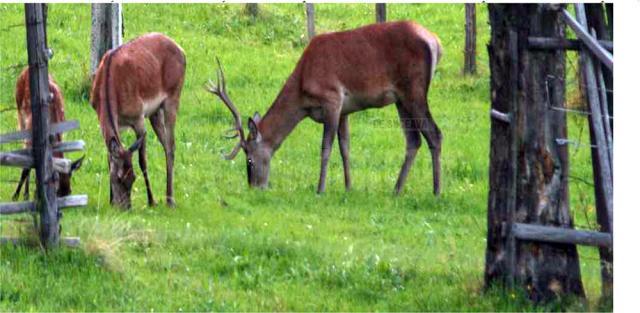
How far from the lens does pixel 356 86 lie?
49.4 feet

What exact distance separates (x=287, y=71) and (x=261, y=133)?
6.47m

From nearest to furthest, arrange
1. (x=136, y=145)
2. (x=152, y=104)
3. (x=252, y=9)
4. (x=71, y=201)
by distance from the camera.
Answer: (x=71, y=201), (x=136, y=145), (x=152, y=104), (x=252, y=9)

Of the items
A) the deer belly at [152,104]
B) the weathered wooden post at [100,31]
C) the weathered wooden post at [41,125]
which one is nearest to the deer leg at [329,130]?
the deer belly at [152,104]

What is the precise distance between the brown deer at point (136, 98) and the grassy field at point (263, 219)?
14.5 inches

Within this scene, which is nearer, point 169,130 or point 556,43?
point 556,43

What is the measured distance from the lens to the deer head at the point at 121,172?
12406mm

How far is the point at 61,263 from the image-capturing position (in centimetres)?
941

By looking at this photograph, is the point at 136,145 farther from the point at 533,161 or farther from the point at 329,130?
the point at 533,161

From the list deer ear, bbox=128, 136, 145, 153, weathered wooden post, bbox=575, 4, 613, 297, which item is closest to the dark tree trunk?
weathered wooden post, bbox=575, 4, 613, 297

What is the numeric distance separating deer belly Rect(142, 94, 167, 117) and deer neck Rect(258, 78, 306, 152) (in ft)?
5.94

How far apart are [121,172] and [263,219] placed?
1391mm

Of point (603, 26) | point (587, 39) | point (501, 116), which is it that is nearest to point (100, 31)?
point (501, 116)

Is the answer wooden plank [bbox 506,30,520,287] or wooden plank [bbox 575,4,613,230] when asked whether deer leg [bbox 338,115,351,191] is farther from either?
wooden plank [bbox 575,4,613,230]

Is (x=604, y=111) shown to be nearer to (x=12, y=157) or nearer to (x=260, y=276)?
(x=260, y=276)
